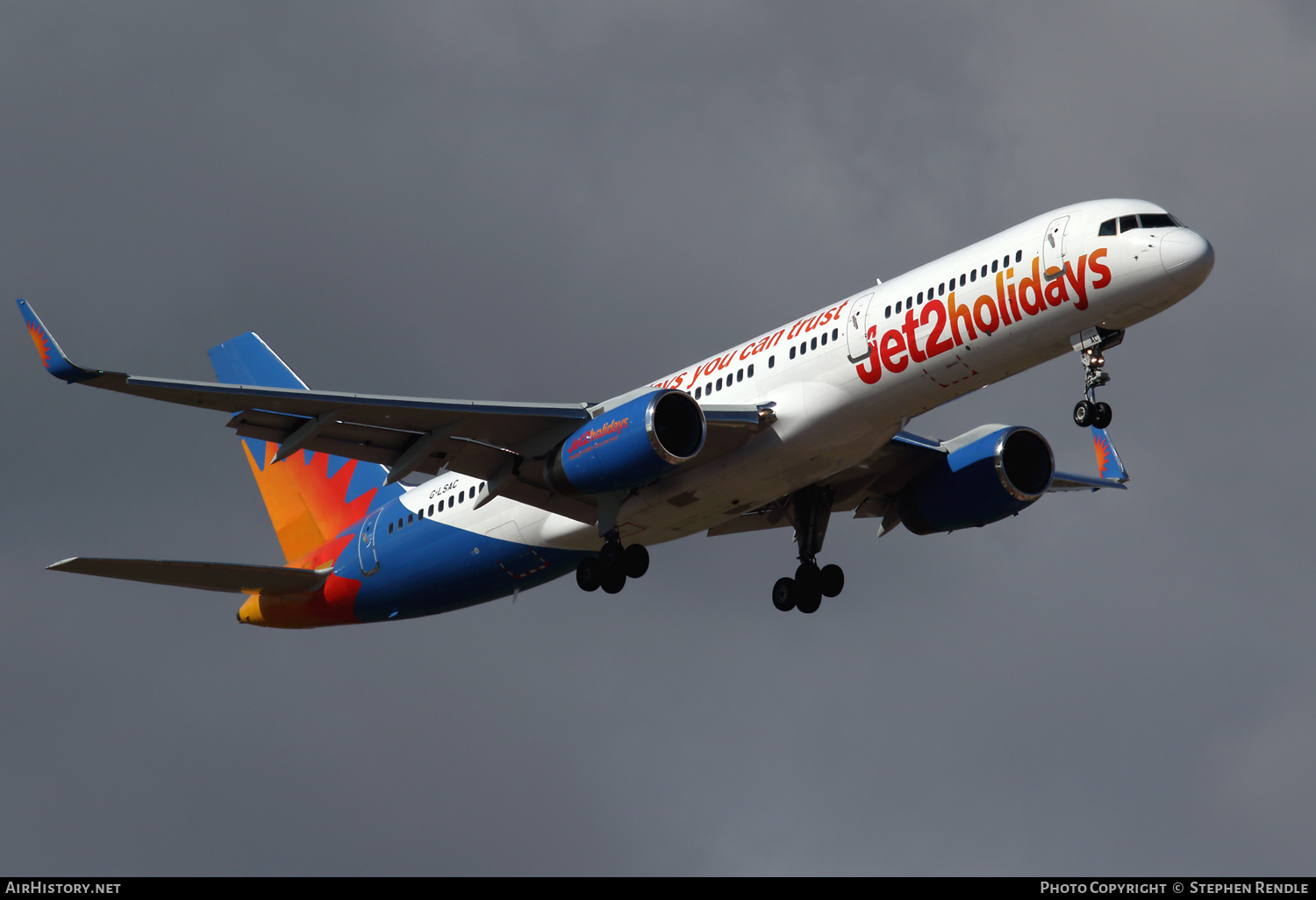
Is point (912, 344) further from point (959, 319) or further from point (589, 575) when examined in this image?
point (589, 575)

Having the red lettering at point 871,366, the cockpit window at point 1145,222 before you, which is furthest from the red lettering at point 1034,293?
the red lettering at point 871,366

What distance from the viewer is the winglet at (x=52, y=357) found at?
1078 inches

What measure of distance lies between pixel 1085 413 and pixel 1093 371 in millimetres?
815

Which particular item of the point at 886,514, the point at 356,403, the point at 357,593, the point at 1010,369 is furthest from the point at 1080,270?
the point at 357,593

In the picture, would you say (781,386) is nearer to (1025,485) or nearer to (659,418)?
(659,418)

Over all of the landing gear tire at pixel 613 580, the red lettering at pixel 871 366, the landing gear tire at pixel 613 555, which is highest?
the red lettering at pixel 871 366

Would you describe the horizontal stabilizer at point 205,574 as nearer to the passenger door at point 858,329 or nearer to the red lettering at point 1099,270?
the passenger door at point 858,329

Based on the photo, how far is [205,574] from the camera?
37.2 meters

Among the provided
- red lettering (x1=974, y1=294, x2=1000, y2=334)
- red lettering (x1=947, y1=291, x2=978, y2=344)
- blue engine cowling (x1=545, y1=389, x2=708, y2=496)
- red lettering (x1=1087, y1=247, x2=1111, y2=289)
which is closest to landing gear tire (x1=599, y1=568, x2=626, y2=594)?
blue engine cowling (x1=545, y1=389, x2=708, y2=496)

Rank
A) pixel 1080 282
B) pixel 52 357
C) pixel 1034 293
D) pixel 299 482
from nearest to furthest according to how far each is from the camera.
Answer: pixel 52 357, pixel 1080 282, pixel 1034 293, pixel 299 482

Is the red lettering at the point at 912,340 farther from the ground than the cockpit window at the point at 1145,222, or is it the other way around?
the cockpit window at the point at 1145,222

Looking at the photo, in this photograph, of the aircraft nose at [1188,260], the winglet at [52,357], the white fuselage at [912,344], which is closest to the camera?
the winglet at [52,357]

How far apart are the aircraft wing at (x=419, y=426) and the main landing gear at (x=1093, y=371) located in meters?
6.12

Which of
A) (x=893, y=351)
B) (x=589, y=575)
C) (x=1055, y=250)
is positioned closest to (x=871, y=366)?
(x=893, y=351)
